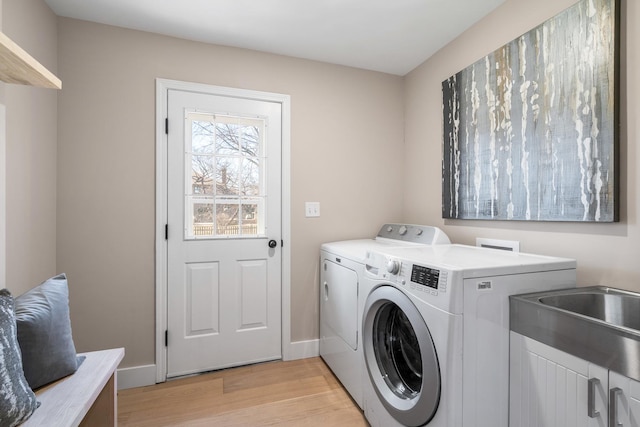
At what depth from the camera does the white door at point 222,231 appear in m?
2.05

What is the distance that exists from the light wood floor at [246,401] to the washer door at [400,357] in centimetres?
39

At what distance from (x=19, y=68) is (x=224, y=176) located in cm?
121

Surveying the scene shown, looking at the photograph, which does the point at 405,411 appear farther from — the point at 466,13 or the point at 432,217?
the point at 466,13

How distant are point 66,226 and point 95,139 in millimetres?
579

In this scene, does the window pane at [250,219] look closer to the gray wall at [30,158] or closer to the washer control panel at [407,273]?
the washer control panel at [407,273]

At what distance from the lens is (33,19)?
5.14ft

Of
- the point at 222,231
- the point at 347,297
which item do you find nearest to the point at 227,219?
the point at 222,231

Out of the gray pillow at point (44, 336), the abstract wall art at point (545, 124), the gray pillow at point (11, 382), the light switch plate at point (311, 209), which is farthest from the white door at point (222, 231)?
the abstract wall art at point (545, 124)

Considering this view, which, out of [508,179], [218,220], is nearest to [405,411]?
[508,179]

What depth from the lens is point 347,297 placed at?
1869 mm

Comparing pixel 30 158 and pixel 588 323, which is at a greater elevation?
pixel 30 158

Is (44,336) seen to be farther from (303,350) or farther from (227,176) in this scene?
(303,350)

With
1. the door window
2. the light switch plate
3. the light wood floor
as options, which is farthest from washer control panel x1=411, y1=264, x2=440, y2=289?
the door window

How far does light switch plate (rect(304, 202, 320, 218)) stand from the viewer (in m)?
2.36
